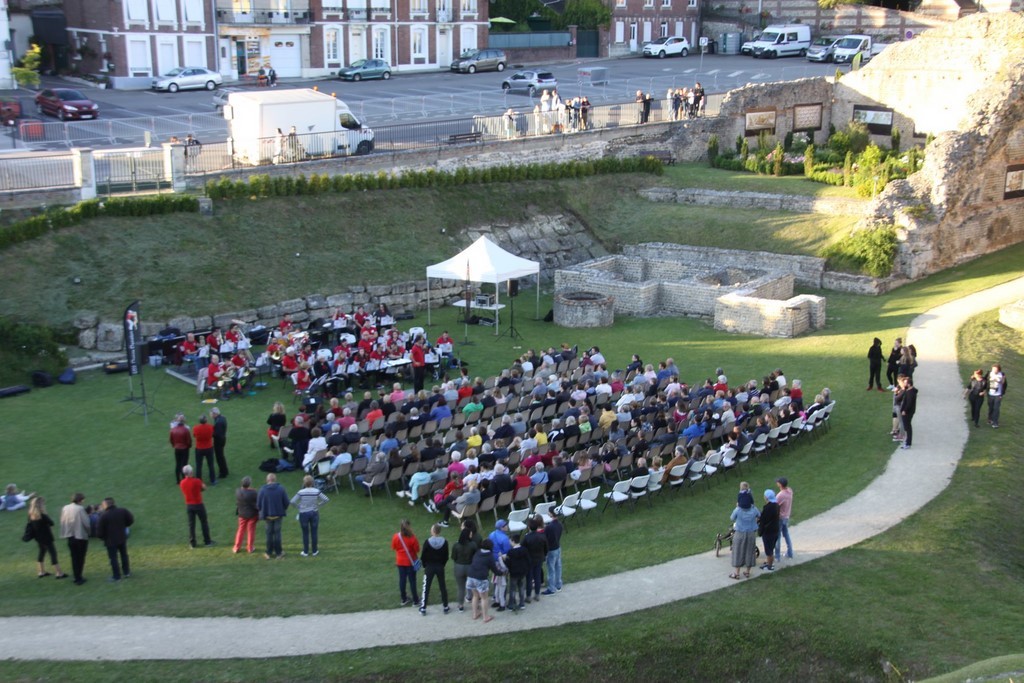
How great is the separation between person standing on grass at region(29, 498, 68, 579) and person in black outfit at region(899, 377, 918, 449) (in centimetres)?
1308

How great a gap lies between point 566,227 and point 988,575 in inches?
803

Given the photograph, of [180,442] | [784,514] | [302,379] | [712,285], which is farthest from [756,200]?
[180,442]

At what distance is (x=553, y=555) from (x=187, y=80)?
39.6m

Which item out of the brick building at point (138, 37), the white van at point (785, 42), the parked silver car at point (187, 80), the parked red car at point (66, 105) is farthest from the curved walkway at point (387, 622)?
the white van at point (785, 42)

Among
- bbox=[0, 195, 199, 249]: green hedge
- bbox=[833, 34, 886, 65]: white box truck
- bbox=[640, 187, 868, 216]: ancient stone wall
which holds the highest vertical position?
bbox=[833, 34, 886, 65]: white box truck

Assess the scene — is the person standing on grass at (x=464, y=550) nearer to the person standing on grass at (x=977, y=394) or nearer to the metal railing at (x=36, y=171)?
the person standing on grass at (x=977, y=394)

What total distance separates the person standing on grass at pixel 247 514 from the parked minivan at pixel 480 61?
4504 cm

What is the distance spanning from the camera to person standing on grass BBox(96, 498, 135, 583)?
43.2 ft

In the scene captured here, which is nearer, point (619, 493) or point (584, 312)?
point (619, 493)

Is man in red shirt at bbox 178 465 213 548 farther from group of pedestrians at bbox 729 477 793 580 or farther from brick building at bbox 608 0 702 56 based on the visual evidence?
brick building at bbox 608 0 702 56

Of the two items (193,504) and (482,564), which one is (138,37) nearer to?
(193,504)

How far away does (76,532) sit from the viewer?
13.2 metres

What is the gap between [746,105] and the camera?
130ft

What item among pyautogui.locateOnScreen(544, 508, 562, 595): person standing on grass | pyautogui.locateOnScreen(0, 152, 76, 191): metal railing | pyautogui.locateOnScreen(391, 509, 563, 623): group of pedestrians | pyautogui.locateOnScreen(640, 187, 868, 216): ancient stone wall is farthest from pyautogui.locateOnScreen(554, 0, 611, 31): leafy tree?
pyautogui.locateOnScreen(391, 509, 563, 623): group of pedestrians
